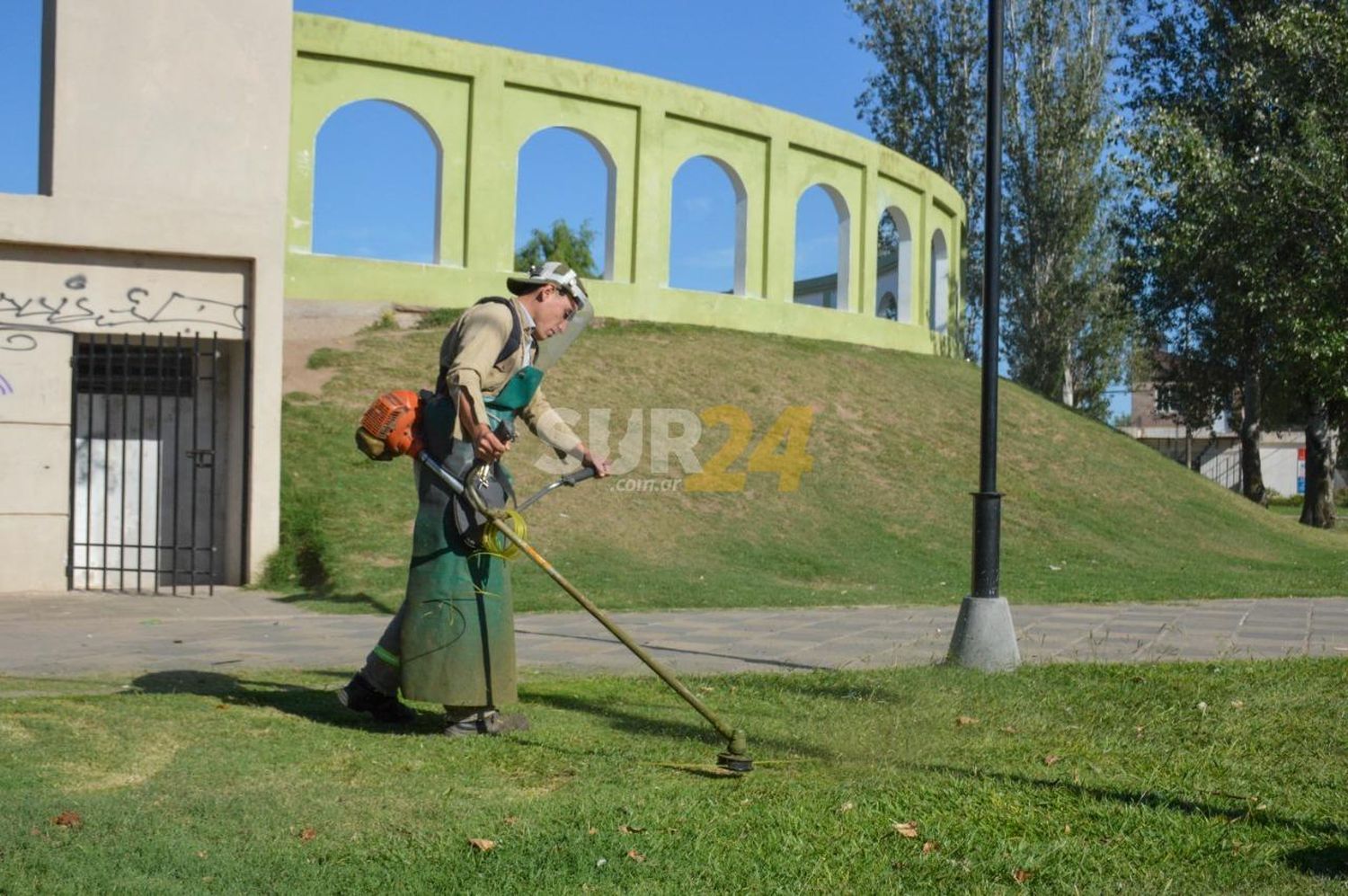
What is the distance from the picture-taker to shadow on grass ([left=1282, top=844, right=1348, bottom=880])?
3931mm

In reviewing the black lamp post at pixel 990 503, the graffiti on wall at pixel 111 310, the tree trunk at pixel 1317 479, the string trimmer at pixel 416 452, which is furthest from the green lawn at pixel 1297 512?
the string trimmer at pixel 416 452

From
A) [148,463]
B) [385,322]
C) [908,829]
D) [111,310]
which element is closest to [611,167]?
[385,322]

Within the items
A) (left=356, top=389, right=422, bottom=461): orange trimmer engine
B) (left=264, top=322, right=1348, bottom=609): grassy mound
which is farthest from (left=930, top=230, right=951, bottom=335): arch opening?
(left=356, top=389, right=422, bottom=461): orange trimmer engine

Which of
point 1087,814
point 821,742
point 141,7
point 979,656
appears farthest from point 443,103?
point 1087,814

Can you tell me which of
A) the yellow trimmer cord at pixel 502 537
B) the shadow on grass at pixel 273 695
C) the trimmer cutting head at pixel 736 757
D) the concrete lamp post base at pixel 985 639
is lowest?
the shadow on grass at pixel 273 695

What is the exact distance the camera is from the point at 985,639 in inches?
300

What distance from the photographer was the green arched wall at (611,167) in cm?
2006

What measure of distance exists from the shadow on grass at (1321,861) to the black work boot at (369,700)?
367 centimetres

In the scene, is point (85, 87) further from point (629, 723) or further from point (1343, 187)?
point (1343, 187)

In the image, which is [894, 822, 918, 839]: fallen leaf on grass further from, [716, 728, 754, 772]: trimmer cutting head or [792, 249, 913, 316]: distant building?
[792, 249, 913, 316]: distant building

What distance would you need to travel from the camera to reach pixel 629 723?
20.1 ft

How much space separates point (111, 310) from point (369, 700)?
7.59 meters

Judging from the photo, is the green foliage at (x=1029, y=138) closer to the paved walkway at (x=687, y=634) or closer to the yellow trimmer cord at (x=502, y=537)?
the paved walkway at (x=687, y=634)

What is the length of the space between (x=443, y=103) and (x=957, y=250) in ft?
47.4
